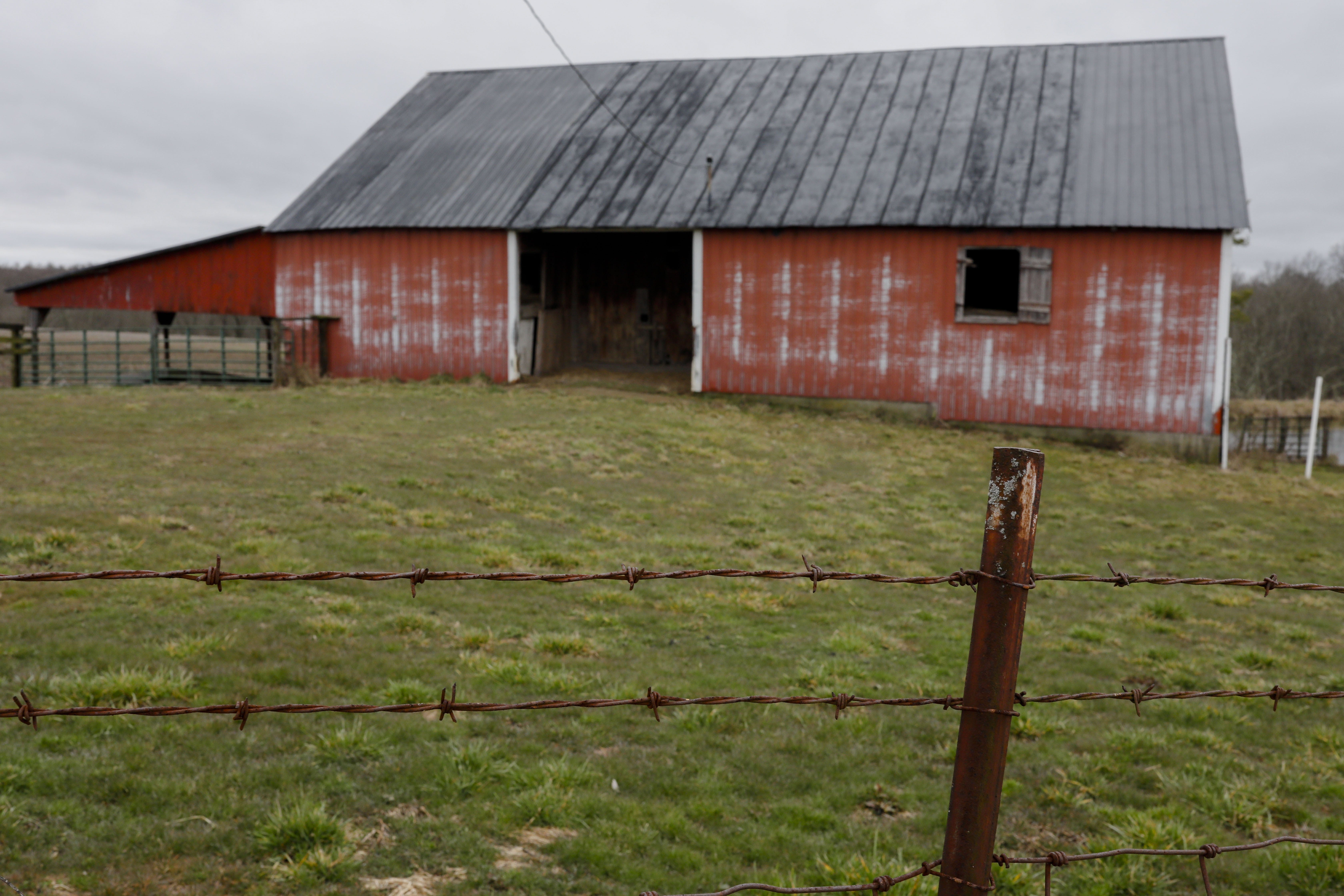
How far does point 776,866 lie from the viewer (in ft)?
13.4

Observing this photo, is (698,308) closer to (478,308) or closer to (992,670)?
(478,308)

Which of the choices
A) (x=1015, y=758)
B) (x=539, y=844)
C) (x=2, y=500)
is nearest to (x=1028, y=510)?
(x=539, y=844)

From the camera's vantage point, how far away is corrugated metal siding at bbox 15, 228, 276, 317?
69.7 ft

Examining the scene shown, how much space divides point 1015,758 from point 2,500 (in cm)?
830

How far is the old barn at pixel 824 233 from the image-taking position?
1695cm

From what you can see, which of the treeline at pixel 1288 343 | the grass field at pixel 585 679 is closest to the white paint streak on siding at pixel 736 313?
the grass field at pixel 585 679

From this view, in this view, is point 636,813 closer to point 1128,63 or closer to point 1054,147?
point 1054,147

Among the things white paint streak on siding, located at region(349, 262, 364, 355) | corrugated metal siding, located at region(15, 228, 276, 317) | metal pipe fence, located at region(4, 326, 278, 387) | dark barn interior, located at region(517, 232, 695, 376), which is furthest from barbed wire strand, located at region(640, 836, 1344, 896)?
corrugated metal siding, located at region(15, 228, 276, 317)

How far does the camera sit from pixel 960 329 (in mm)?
17703

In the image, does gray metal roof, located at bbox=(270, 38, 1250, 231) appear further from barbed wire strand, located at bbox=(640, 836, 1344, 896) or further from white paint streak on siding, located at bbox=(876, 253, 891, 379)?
barbed wire strand, located at bbox=(640, 836, 1344, 896)

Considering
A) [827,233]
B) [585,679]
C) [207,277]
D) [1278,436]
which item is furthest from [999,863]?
[1278,436]

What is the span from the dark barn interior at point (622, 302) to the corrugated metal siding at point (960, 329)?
3.85m

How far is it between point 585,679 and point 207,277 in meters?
18.6

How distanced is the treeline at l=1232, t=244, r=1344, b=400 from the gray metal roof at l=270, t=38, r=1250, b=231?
93.7 ft
